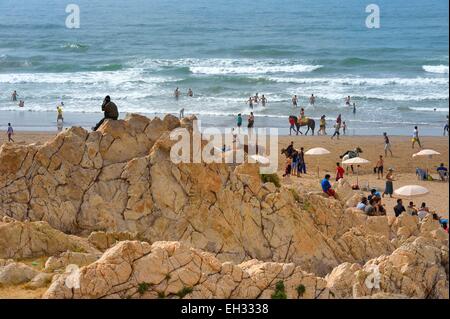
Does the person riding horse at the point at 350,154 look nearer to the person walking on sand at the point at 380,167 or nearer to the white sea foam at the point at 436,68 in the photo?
the person walking on sand at the point at 380,167

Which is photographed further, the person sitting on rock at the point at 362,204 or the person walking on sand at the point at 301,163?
the person walking on sand at the point at 301,163

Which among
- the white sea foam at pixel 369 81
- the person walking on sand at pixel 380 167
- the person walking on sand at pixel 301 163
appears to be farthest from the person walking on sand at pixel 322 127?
the white sea foam at pixel 369 81

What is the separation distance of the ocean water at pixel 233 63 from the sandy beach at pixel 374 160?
3.62m

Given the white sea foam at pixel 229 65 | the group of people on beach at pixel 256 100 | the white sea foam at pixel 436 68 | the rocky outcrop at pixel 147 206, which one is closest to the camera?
the rocky outcrop at pixel 147 206

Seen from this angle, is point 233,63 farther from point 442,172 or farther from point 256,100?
point 442,172

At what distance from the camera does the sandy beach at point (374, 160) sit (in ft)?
98.5

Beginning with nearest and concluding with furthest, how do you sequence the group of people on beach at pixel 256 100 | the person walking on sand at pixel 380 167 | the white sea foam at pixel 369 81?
the person walking on sand at pixel 380 167, the group of people on beach at pixel 256 100, the white sea foam at pixel 369 81

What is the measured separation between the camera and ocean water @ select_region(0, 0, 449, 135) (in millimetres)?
51062

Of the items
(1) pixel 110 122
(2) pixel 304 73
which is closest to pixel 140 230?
(1) pixel 110 122

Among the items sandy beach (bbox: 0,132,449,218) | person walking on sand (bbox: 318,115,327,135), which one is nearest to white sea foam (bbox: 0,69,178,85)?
person walking on sand (bbox: 318,115,327,135)

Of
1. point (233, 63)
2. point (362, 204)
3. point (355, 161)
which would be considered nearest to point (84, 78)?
point (233, 63)

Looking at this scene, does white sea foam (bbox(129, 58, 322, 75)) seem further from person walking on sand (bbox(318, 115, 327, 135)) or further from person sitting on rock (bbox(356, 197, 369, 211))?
person sitting on rock (bbox(356, 197, 369, 211))

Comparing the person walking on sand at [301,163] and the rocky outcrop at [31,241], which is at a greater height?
the rocky outcrop at [31,241]
